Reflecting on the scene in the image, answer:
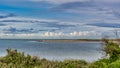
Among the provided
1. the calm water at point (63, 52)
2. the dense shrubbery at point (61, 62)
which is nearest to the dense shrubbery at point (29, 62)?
the dense shrubbery at point (61, 62)

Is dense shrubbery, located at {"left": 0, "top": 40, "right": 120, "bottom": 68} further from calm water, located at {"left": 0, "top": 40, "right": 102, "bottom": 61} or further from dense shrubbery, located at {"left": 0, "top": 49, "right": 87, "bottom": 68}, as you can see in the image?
calm water, located at {"left": 0, "top": 40, "right": 102, "bottom": 61}

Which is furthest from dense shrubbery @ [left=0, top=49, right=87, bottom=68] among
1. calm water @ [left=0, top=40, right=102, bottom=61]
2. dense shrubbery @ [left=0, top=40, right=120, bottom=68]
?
calm water @ [left=0, top=40, right=102, bottom=61]

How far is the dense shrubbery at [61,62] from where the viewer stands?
14127 millimetres

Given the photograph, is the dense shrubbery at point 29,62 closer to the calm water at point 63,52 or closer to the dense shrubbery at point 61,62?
the dense shrubbery at point 61,62

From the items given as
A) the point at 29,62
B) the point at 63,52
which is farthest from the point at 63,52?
the point at 29,62

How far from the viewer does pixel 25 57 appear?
58.9ft

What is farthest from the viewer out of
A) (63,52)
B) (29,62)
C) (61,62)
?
(63,52)

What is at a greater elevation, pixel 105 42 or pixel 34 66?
pixel 105 42

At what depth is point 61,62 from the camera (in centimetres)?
1722

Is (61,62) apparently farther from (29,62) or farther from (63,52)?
(63,52)

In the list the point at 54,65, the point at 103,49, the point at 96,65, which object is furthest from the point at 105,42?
the point at 54,65

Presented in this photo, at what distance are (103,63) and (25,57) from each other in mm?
5563

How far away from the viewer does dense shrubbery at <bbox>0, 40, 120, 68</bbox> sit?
14127mm

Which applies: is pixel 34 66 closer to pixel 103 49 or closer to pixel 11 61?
pixel 11 61
